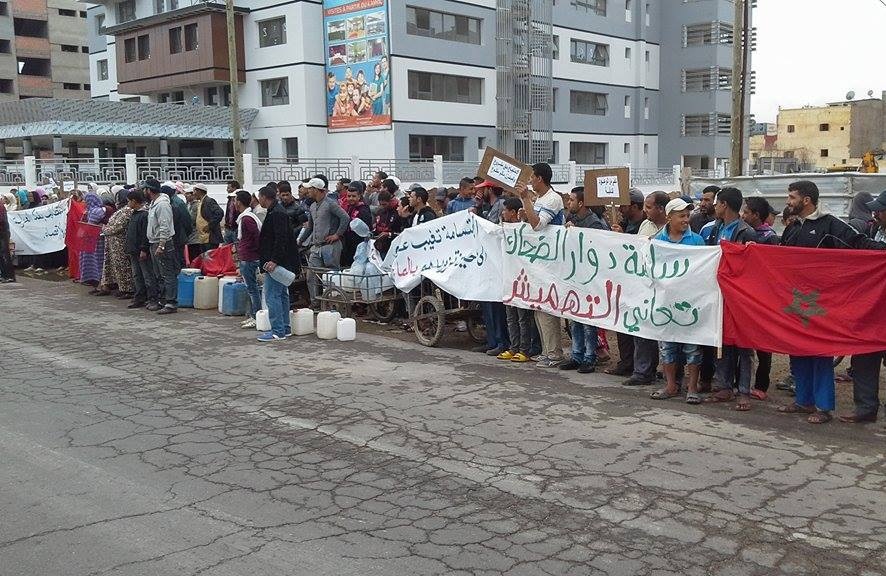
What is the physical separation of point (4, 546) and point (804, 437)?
5.64m

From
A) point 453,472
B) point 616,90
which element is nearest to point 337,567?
point 453,472

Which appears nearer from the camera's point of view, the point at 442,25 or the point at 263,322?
the point at 263,322

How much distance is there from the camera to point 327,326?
34.6ft

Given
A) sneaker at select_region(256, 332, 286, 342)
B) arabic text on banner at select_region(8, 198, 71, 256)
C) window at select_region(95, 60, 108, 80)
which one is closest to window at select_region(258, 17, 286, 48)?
window at select_region(95, 60, 108, 80)

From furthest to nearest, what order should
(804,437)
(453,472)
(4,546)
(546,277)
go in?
(546,277) < (804,437) < (453,472) < (4,546)

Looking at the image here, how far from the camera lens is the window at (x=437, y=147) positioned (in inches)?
1737

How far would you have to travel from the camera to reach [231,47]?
21344 millimetres

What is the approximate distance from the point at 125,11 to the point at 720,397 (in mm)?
51741

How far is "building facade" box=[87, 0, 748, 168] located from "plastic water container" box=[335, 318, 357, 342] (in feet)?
107

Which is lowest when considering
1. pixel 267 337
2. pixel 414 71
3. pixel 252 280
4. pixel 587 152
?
pixel 267 337

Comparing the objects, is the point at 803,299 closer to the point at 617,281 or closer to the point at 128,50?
the point at 617,281

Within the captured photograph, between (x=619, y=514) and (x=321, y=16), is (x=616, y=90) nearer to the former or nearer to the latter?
(x=321, y=16)

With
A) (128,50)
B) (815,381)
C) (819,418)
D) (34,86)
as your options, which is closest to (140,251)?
(815,381)

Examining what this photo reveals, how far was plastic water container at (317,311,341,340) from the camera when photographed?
10.6 m
